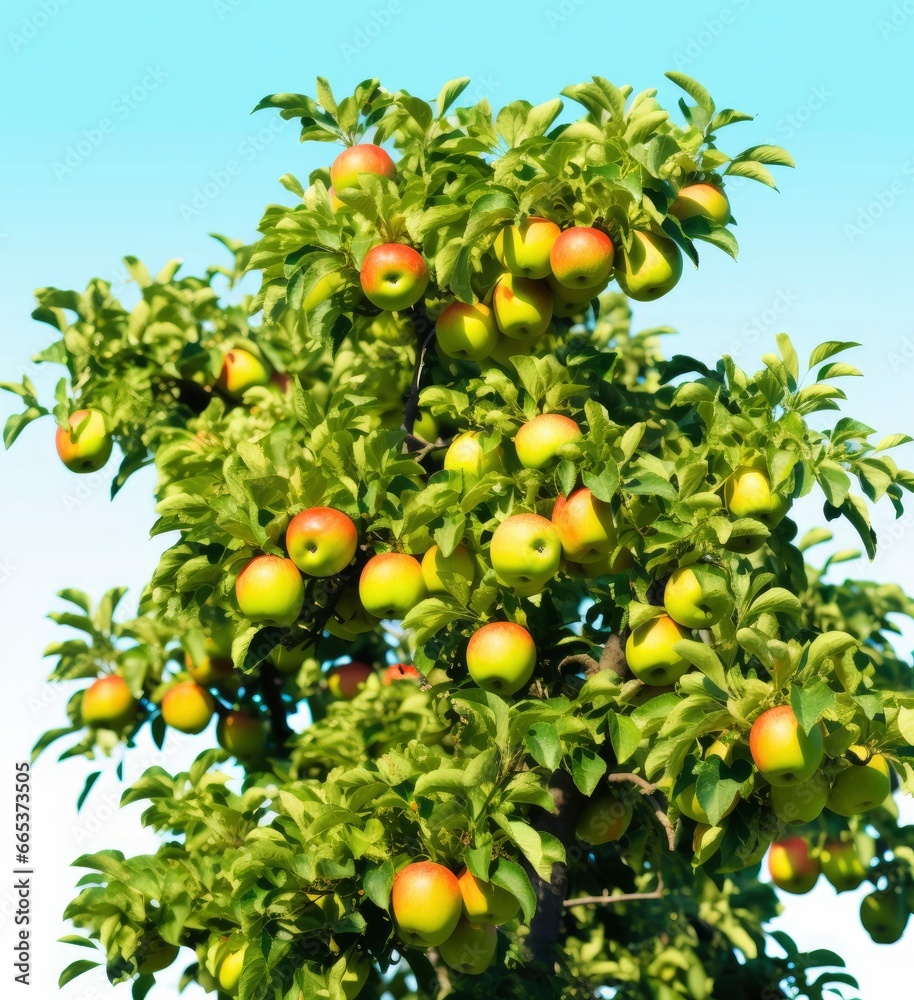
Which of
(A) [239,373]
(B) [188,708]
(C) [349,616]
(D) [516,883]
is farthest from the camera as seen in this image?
(A) [239,373]

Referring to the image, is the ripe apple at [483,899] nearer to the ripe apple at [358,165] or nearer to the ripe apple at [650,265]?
the ripe apple at [650,265]

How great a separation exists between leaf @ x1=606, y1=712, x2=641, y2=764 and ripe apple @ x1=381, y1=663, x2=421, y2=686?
2.73 meters

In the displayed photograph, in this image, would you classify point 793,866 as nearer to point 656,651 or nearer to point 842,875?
point 842,875

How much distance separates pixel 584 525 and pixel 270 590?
4.32 ft

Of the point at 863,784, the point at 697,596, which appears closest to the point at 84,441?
the point at 697,596

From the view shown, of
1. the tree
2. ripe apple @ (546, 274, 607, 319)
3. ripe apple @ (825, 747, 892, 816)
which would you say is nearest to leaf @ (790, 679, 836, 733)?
the tree

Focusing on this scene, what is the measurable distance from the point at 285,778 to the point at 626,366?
3.96 metres

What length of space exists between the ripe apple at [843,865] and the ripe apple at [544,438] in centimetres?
355

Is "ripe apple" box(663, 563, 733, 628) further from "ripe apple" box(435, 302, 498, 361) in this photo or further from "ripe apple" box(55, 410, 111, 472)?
"ripe apple" box(55, 410, 111, 472)

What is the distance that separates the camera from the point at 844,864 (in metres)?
7.33

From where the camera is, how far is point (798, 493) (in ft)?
16.6

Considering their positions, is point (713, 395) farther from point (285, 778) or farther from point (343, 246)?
point (285, 778)

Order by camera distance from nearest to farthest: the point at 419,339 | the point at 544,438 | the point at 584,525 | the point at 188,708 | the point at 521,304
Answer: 1. the point at 584,525
2. the point at 544,438
3. the point at 521,304
4. the point at 419,339
5. the point at 188,708

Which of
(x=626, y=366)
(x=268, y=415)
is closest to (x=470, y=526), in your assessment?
(x=268, y=415)
